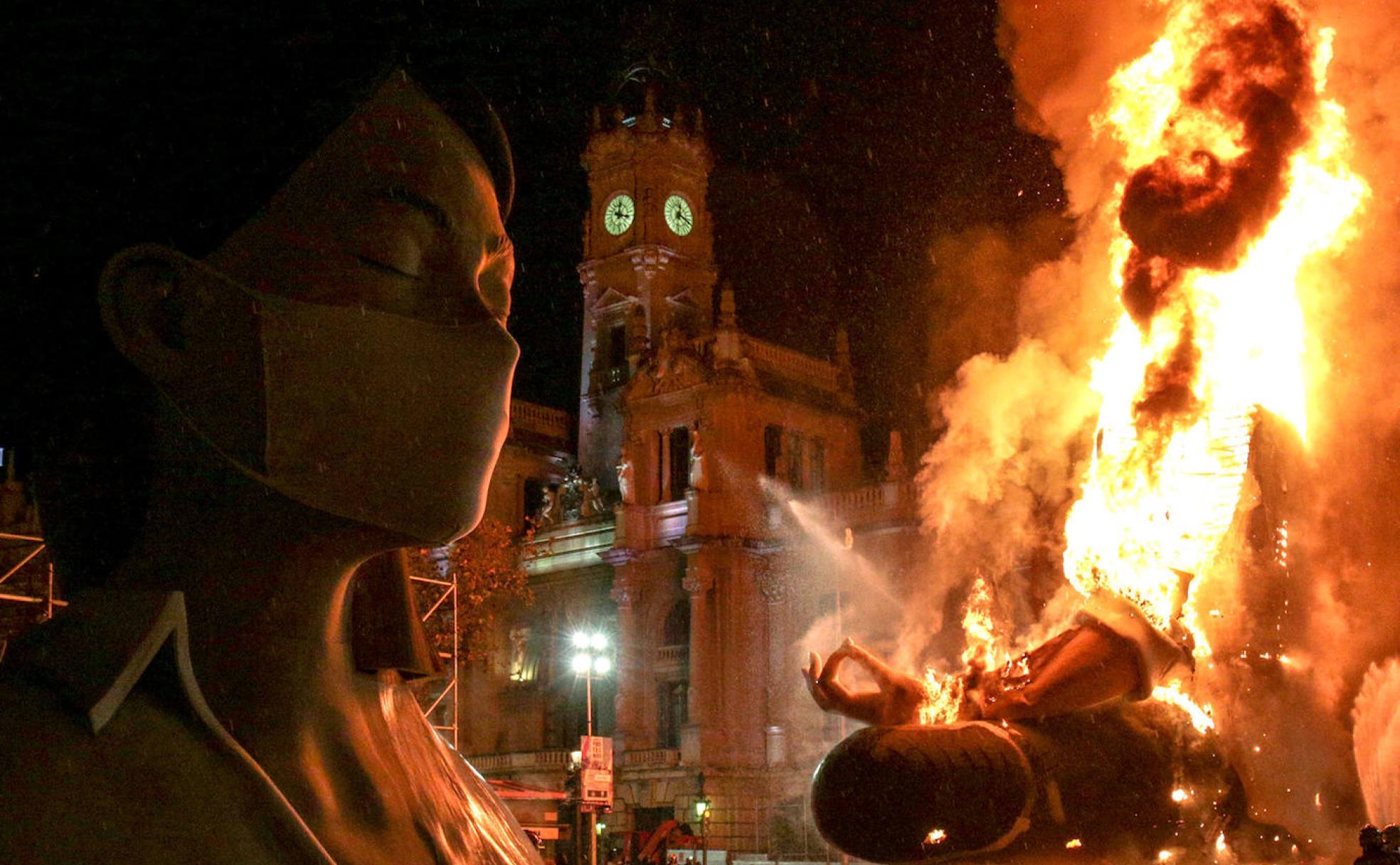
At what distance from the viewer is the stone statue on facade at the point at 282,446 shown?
190 centimetres

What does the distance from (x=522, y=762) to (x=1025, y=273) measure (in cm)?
2342

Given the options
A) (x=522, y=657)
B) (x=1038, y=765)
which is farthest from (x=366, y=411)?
(x=522, y=657)

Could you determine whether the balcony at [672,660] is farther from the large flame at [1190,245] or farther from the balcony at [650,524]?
the large flame at [1190,245]

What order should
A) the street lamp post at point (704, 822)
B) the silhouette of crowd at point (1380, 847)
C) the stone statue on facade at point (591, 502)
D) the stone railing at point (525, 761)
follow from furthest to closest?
the stone statue on facade at point (591, 502), the stone railing at point (525, 761), the street lamp post at point (704, 822), the silhouette of crowd at point (1380, 847)

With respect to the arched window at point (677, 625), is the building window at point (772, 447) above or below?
above

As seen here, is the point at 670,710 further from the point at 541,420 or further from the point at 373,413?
the point at 373,413

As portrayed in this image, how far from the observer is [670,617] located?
47219mm

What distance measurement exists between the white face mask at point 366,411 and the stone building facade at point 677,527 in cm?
4003

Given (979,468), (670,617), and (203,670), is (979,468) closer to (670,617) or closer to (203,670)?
(670,617)

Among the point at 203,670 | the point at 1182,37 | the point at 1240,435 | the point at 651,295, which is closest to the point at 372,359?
the point at 203,670

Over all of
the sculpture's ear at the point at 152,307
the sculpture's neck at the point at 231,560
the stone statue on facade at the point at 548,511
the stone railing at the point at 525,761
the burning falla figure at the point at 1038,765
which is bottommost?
the stone railing at the point at 525,761

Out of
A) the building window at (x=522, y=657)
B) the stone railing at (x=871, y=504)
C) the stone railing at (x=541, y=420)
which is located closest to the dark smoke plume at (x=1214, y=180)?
the stone railing at (x=871, y=504)

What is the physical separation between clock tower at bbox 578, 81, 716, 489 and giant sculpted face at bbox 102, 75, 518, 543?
47384 mm

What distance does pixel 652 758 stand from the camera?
1720 inches
